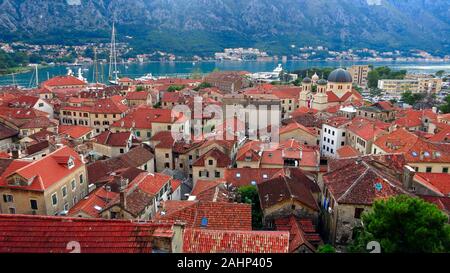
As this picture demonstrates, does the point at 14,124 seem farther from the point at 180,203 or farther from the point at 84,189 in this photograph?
the point at 180,203

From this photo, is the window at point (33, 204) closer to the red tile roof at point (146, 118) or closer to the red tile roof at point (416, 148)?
the red tile roof at point (146, 118)

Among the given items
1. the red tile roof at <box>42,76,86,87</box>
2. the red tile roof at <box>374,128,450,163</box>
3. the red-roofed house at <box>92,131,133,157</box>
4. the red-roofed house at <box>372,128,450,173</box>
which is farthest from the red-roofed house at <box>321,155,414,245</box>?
the red tile roof at <box>42,76,86,87</box>

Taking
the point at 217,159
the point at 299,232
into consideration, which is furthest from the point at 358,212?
the point at 217,159

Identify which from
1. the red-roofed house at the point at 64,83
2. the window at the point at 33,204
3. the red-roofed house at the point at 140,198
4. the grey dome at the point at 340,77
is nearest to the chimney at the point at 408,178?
the red-roofed house at the point at 140,198

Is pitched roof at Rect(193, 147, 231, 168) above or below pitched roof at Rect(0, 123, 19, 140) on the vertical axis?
above

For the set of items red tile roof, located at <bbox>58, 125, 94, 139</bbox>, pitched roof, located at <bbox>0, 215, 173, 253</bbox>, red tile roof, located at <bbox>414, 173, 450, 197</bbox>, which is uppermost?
pitched roof, located at <bbox>0, 215, 173, 253</bbox>

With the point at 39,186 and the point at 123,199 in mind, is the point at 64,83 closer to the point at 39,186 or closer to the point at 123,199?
the point at 39,186

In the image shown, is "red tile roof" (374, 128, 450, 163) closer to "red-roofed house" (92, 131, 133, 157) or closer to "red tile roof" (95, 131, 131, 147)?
"red-roofed house" (92, 131, 133, 157)
